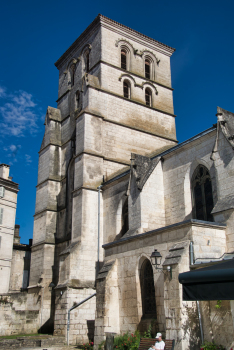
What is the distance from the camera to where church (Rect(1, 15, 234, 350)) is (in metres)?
11.1

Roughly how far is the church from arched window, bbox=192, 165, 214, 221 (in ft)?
0.14

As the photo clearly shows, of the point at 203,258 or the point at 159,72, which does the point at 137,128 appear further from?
the point at 203,258

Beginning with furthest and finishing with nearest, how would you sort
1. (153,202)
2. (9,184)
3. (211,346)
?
1. (9,184)
2. (153,202)
3. (211,346)

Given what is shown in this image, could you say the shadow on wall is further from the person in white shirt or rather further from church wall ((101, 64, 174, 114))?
church wall ((101, 64, 174, 114))

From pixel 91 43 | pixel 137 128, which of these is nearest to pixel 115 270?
pixel 137 128

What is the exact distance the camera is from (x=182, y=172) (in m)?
16.2

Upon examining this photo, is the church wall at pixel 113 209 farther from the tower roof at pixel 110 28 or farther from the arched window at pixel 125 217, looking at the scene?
the tower roof at pixel 110 28

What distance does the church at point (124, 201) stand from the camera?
11.1m

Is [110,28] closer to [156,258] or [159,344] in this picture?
[156,258]

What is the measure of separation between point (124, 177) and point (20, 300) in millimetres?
9870

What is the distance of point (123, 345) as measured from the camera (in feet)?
36.9

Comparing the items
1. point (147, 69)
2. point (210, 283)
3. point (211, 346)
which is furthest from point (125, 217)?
point (147, 69)

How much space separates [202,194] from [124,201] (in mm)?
4811

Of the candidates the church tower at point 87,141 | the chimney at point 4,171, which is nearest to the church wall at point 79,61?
the church tower at point 87,141
